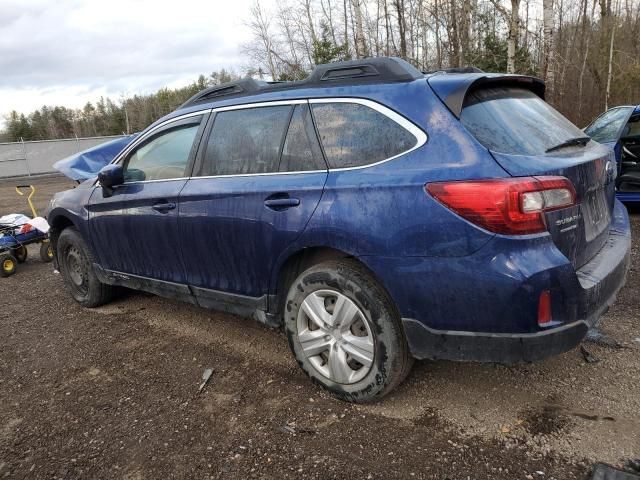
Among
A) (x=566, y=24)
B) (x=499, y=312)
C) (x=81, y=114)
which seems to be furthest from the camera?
(x=81, y=114)

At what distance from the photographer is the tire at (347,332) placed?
101 inches

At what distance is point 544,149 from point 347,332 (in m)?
1.40

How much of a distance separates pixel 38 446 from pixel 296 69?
26843 mm

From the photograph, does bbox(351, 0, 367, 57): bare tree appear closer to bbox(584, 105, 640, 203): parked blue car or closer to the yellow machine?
bbox(584, 105, 640, 203): parked blue car

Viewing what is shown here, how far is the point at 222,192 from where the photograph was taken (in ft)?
10.5

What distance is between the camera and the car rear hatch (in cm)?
230

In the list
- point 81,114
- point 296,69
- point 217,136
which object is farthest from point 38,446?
point 81,114

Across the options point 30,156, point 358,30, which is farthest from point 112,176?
point 30,156

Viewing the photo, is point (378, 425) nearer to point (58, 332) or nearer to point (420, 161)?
point (420, 161)

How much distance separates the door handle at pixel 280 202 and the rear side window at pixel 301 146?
0.19 m

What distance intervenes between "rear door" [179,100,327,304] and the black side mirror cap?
0.87 metres

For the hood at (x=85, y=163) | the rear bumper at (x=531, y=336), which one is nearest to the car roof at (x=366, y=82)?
the rear bumper at (x=531, y=336)

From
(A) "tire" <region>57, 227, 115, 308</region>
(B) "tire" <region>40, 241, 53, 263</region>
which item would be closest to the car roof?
(A) "tire" <region>57, 227, 115, 308</region>

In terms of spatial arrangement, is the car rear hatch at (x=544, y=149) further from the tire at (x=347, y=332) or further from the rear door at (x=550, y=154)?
the tire at (x=347, y=332)
